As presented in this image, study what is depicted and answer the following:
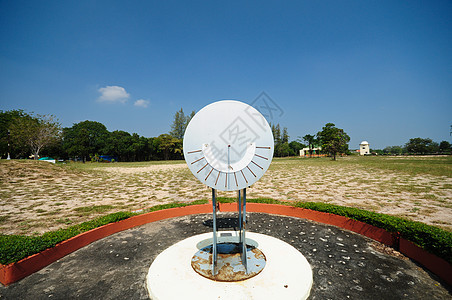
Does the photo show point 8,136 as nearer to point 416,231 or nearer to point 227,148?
point 227,148

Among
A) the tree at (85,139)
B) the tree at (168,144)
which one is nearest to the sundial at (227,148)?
the tree at (168,144)

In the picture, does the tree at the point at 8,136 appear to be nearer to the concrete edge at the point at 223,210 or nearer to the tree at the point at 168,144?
the tree at the point at 168,144

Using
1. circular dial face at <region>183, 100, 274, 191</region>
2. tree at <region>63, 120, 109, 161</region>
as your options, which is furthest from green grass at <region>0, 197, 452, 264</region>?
tree at <region>63, 120, 109, 161</region>

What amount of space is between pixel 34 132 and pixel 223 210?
4189cm

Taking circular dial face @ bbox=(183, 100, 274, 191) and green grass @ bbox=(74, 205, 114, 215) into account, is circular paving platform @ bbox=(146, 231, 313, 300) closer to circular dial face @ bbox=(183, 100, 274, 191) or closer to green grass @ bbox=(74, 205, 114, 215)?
circular dial face @ bbox=(183, 100, 274, 191)

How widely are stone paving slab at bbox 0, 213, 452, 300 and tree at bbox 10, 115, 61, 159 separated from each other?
41035 mm

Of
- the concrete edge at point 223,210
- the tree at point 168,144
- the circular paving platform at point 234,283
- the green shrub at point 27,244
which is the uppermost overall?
the tree at point 168,144

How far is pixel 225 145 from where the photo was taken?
3.41m

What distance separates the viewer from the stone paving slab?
121 inches

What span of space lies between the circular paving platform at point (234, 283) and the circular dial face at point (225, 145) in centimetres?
159

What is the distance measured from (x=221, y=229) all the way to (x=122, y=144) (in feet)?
187

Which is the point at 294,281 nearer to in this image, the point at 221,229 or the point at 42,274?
the point at 221,229

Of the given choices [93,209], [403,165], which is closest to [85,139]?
[93,209]

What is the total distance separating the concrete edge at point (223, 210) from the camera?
3.40 metres
